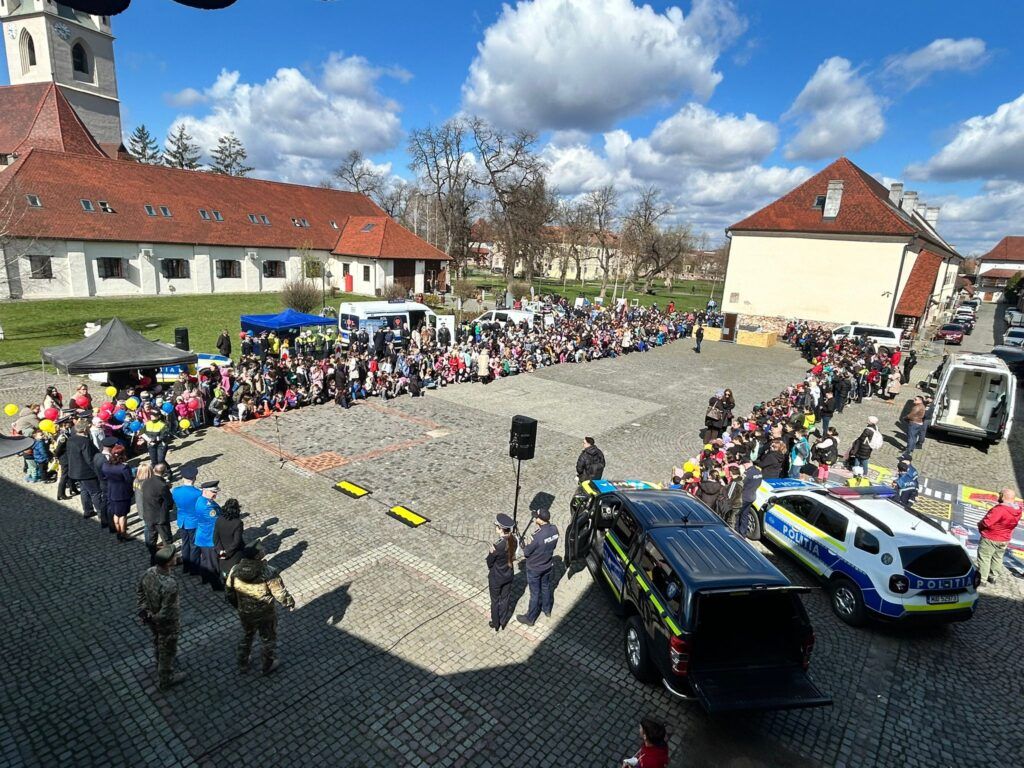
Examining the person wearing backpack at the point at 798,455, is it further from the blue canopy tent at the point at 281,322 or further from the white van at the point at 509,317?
the white van at the point at 509,317

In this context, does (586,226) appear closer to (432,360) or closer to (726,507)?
(432,360)

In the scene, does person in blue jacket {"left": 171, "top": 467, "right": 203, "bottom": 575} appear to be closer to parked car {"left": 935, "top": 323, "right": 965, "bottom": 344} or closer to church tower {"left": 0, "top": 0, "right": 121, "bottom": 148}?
parked car {"left": 935, "top": 323, "right": 965, "bottom": 344}

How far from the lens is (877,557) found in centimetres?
718

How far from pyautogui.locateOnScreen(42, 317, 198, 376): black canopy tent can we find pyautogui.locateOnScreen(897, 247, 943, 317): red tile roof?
36097mm

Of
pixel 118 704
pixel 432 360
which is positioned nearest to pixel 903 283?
pixel 432 360

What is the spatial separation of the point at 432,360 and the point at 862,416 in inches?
576

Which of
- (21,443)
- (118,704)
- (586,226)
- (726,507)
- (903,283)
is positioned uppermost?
(586,226)

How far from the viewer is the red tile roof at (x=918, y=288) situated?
32250mm

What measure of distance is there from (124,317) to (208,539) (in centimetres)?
2645

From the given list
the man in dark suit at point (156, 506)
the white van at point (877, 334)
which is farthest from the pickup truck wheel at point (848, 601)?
the white van at point (877, 334)

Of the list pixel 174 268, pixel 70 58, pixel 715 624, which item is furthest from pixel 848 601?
pixel 70 58

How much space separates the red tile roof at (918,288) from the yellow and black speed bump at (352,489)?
33.7 metres

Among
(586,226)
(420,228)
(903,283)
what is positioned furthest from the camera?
(420,228)

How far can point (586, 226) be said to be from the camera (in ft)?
262
